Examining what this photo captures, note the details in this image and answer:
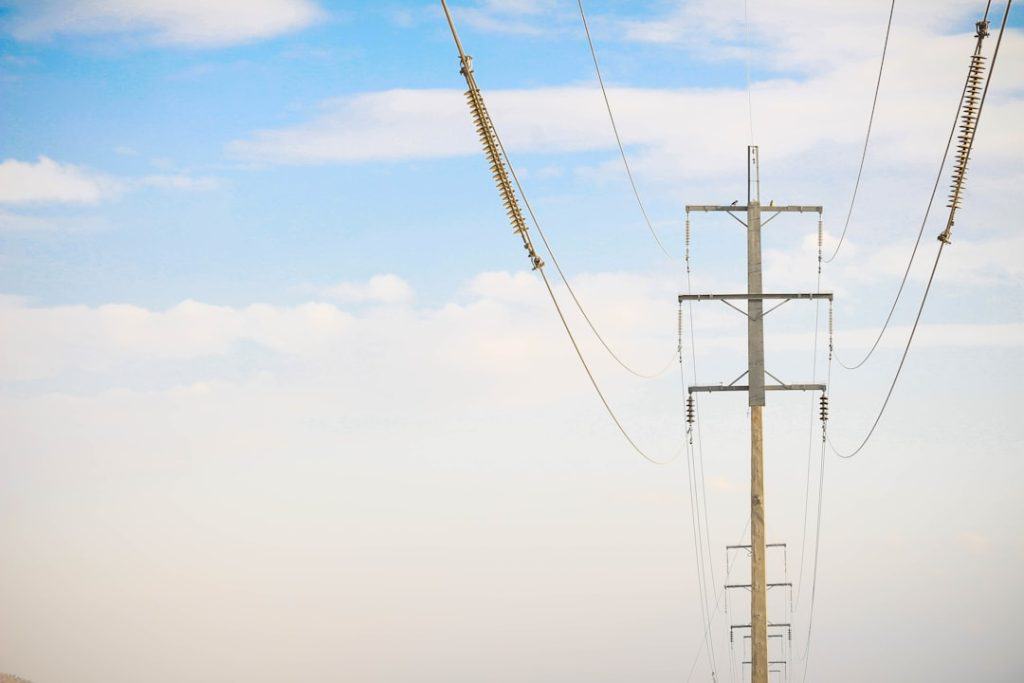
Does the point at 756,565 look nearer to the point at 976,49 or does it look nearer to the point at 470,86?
the point at 976,49

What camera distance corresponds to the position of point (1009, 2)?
23.3 m

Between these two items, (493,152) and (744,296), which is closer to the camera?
(493,152)

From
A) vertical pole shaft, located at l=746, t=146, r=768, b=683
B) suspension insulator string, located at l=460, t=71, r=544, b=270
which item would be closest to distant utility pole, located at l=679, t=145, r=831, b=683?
vertical pole shaft, located at l=746, t=146, r=768, b=683

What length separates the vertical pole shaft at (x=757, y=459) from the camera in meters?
41.7

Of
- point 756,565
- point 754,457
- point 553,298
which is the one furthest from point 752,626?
point 553,298

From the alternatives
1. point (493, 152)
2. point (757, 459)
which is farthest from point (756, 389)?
point (493, 152)

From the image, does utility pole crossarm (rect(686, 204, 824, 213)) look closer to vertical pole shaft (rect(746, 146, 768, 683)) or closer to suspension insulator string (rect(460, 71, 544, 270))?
vertical pole shaft (rect(746, 146, 768, 683))

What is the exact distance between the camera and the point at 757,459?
4278 centimetres

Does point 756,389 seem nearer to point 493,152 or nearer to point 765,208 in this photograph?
point 765,208

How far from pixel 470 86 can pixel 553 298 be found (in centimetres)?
404

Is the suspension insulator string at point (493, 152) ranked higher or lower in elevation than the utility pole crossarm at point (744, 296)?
lower

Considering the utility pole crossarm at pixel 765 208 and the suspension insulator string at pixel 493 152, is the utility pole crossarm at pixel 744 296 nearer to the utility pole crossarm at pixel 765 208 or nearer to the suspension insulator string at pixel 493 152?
the utility pole crossarm at pixel 765 208

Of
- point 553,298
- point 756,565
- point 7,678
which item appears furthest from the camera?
point 7,678

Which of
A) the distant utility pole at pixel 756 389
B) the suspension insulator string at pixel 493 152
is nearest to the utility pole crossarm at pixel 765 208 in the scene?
the distant utility pole at pixel 756 389
